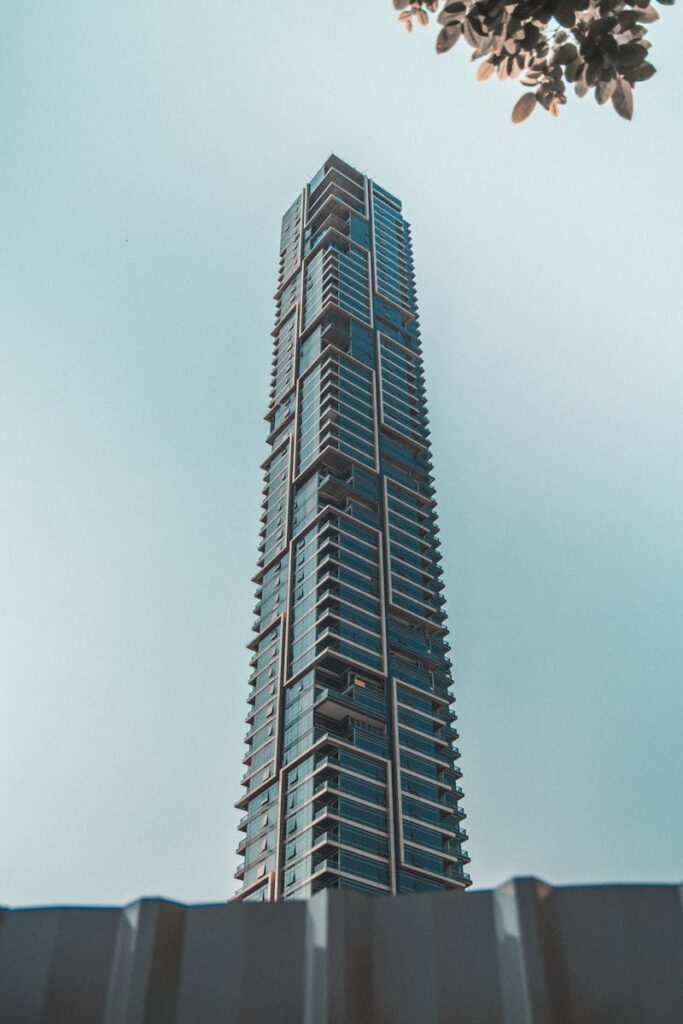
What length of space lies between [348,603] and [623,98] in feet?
236

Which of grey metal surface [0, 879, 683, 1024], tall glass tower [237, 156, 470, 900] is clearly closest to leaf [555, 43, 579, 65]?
grey metal surface [0, 879, 683, 1024]

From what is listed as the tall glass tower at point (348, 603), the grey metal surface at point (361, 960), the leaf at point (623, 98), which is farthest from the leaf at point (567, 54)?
the tall glass tower at point (348, 603)

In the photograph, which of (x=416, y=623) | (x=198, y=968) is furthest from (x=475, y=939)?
(x=416, y=623)

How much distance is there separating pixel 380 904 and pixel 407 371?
9321 cm

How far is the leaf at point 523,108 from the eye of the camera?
22.0 ft

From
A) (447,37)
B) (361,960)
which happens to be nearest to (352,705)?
(361,960)

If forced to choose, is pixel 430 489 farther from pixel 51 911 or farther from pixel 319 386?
pixel 51 911

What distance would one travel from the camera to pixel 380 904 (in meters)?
9.51

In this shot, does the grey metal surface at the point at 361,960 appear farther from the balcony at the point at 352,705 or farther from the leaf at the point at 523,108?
the balcony at the point at 352,705

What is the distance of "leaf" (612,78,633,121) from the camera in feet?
21.2

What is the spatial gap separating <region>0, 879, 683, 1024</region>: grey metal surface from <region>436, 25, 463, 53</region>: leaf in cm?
755

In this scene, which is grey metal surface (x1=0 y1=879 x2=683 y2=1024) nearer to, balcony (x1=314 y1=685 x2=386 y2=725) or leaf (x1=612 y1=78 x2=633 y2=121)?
leaf (x1=612 y1=78 x2=633 y2=121)

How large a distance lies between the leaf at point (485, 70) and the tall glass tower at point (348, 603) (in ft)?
195

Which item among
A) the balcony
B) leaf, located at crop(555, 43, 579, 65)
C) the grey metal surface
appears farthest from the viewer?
the balcony
